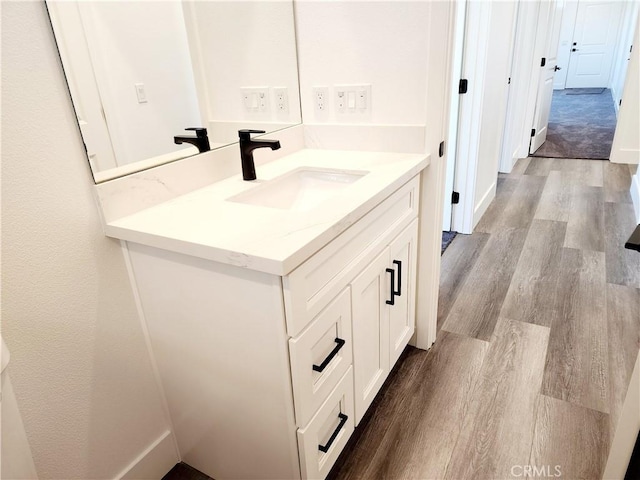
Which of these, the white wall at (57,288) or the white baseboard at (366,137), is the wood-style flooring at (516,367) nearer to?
the white wall at (57,288)

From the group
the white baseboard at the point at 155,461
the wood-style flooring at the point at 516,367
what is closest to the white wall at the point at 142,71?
the white baseboard at the point at 155,461

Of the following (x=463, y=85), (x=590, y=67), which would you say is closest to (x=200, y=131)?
(x=463, y=85)

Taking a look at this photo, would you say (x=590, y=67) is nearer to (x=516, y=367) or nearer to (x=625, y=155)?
(x=625, y=155)

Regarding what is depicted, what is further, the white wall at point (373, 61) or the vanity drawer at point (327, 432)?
the white wall at point (373, 61)

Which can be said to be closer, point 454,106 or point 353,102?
point 353,102

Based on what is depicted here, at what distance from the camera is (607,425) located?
1505mm

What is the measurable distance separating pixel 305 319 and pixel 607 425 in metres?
1.25

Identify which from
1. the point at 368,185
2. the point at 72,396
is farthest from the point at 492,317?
the point at 72,396

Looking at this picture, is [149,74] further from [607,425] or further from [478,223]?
[478,223]

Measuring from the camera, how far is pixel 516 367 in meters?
1.80

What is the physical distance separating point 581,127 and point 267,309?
6715 mm

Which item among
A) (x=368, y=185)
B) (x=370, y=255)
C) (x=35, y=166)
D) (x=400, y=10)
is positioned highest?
(x=400, y=10)

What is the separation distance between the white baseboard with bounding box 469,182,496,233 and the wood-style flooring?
0.17 meters

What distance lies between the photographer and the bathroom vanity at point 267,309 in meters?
0.96
